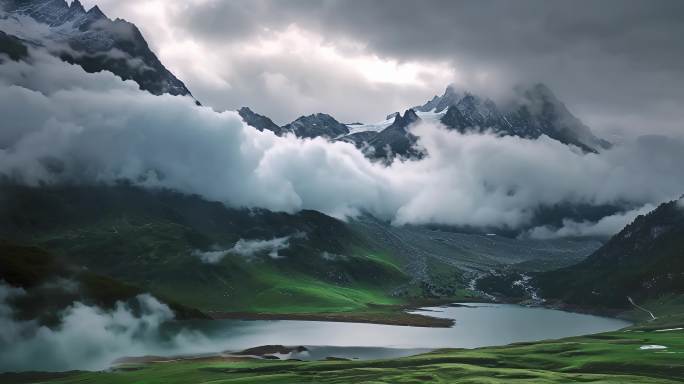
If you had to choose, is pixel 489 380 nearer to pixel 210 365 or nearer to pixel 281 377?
pixel 281 377

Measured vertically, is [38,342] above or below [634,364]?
above

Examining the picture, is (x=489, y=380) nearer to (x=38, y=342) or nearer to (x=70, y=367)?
(x=70, y=367)

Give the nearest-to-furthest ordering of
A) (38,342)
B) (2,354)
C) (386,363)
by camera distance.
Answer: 1. (386,363)
2. (2,354)
3. (38,342)

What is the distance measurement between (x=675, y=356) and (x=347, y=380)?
77.0m

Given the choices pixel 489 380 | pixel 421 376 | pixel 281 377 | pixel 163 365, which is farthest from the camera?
pixel 163 365

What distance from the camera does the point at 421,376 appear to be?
127 m

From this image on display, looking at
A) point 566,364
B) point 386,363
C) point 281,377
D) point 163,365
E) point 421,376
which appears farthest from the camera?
point 163,365

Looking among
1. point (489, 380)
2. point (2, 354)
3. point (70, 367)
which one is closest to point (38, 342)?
point (2, 354)

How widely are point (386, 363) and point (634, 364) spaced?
57.7 meters

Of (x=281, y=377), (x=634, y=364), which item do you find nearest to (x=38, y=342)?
(x=281, y=377)

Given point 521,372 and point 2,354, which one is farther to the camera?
point 2,354

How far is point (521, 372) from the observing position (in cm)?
12925

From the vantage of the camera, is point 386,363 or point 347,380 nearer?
point 347,380

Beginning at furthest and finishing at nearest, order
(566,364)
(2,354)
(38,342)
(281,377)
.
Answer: (38,342) < (2,354) < (566,364) < (281,377)
